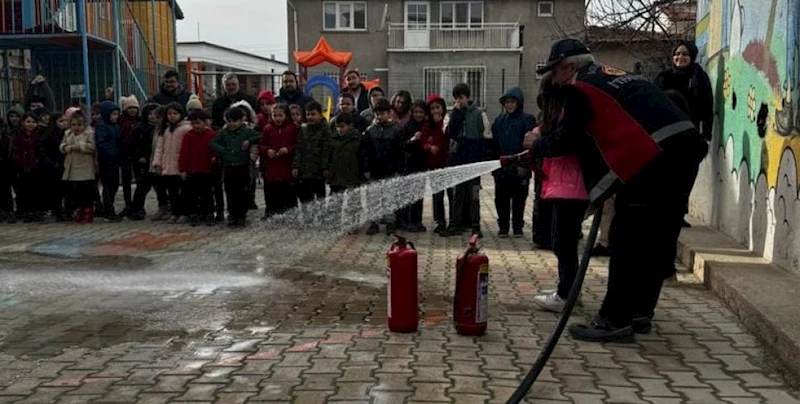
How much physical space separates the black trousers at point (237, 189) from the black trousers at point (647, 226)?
6522mm

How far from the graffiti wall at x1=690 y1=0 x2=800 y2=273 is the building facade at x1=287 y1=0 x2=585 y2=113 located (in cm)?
2566

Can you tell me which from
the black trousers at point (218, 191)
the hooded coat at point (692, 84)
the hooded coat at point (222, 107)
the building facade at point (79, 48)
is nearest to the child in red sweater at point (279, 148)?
the black trousers at point (218, 191)

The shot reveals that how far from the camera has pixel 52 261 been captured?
811 centimetres

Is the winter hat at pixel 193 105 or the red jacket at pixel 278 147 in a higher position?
the winter hat at pixel 193 105

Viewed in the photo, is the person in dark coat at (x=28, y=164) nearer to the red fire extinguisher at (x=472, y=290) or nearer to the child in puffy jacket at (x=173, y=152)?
the child in puffy jacket at (x=173, y=152)

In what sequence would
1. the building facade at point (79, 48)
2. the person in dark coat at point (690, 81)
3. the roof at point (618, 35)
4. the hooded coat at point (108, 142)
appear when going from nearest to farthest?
the person in dark coat at point (690, 81), the hooded coat at point (108, 142), the building facade at point (79, 48), the roof at point (618, 35)

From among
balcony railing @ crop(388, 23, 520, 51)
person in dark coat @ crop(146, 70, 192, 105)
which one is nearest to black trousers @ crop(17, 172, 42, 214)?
person in dark coat @ crop(146, 70, 192, 105)

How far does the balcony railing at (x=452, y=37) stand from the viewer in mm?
35375

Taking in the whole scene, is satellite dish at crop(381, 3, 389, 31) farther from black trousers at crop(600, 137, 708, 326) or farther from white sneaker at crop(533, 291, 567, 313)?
black trousers at crop(600, 137, 708, 326)

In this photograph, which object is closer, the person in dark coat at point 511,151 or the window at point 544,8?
the person in dark coat at point 511,151

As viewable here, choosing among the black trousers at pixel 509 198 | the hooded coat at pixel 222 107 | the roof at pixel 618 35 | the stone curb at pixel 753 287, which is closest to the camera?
the stone curb at pixel 753 287

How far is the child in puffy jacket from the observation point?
35.3 ft

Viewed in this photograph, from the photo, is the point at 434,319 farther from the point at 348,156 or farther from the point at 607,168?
the point at 348,156

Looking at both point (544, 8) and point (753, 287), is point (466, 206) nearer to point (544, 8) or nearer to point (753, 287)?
point (753, 287)
